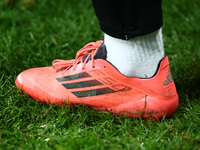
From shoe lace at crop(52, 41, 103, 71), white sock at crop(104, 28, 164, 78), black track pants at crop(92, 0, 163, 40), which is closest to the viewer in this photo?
black track pants at crop(92, 0, 163, 40)

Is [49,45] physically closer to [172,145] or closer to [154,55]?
[154,55]

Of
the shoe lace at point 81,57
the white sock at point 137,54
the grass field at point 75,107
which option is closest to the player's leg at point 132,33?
the white sock at point 137,54

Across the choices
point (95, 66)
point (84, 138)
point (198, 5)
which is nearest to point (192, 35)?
point (198, 5)

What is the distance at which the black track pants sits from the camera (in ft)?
3.47

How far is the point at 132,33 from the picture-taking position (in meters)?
1.12

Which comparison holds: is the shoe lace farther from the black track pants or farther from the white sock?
the black track pants

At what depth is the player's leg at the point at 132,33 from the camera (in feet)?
3.50

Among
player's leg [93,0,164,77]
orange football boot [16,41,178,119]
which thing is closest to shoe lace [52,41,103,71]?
orange football boot [16,41,178,119]

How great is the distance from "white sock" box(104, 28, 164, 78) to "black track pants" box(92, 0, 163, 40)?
8 centimetres

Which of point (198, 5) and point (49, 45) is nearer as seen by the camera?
point (49, 45)

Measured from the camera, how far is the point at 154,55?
1247 millimetres

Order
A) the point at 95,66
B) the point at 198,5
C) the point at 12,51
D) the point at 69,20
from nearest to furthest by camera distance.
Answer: the point at 95,66 < the point at 12,51 < the point at 69,20 < the point at 198,5

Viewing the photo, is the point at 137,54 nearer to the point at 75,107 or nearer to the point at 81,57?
the point at 81,57

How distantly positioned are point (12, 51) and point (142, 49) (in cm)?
114
